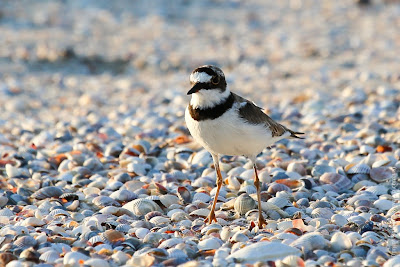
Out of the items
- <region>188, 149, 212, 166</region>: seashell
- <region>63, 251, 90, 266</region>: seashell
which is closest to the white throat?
<region>63, 251, 90, 266</region>: seashell

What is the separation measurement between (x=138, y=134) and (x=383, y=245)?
154 inches

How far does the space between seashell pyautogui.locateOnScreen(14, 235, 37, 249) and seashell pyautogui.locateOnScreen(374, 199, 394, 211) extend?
2624 millimetres

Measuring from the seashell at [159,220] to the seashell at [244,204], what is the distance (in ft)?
2.09

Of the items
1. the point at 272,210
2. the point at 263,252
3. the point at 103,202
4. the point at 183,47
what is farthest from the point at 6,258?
the point at 183,47

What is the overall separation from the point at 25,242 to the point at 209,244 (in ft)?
3.97

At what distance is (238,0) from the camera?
17.0 meters

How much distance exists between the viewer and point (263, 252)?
3.60m

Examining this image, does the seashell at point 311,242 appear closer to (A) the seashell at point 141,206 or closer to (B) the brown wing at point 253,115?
(B) the brown wing at point 253,115

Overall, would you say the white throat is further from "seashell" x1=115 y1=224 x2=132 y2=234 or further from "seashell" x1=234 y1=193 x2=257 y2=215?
"seashell" x1=115 y1=224 x2=132 y2=234

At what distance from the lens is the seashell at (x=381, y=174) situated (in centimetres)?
534

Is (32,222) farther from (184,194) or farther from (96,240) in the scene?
(184,194)

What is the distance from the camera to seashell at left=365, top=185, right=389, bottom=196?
4.99 m

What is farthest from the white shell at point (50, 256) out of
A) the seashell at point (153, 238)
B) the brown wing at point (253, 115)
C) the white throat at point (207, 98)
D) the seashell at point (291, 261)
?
the brown wing at point (253, 115)

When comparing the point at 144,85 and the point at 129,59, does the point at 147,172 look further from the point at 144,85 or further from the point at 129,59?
the point at 129,59
